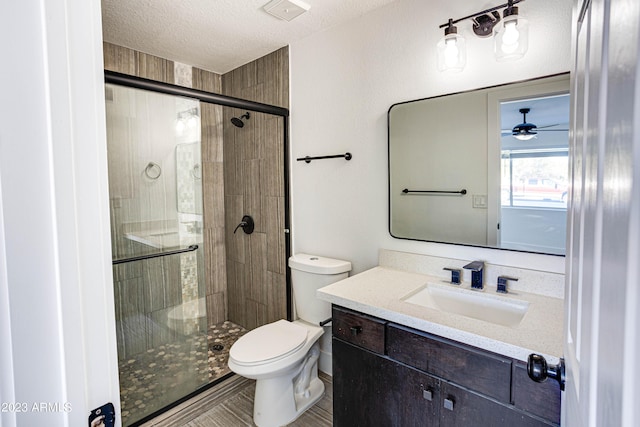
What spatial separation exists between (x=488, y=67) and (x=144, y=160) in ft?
6.30

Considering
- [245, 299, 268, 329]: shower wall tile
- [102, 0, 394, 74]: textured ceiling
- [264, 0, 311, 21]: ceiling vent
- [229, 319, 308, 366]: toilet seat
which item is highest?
[102, 0, 394, 74]: textured ceiling

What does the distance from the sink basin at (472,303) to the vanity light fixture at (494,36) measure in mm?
1069

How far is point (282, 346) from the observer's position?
6.14 feet

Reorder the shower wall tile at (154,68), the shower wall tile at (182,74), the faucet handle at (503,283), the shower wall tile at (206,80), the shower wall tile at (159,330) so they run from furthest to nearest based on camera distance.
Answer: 1. the shower wall tile at (206,80)
2. the shower wall tile at (182,74)
3. the shower wall tile at (154,68)
4. the shower wall tile at (159,330)
5. the faucet handle at (503,283)

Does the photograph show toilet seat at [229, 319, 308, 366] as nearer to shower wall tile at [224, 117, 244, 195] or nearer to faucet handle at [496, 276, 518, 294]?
faucet handle at [496, 276, 518, 294]

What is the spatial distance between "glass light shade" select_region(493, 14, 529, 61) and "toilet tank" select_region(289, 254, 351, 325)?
140 cm

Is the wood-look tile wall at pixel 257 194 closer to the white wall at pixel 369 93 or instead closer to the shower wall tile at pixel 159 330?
the white wall at pixel 369 93

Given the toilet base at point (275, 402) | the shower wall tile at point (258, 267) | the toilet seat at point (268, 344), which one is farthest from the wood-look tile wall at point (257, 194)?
the toilet base at point (275, 402)

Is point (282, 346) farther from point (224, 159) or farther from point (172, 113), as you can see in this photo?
point (224, 159)

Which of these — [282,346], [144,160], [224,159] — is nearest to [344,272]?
[282,346]

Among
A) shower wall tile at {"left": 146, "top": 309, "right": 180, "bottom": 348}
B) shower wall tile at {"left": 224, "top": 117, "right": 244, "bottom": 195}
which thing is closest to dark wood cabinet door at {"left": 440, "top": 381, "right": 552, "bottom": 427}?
shower wall tile at {"left": 146, "top": 309, "right": 180, "bottom": 348}

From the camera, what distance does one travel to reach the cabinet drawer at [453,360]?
1113 millimetres

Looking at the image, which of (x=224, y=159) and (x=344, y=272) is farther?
(x=224, y=159)

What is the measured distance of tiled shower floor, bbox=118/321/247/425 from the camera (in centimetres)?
192
